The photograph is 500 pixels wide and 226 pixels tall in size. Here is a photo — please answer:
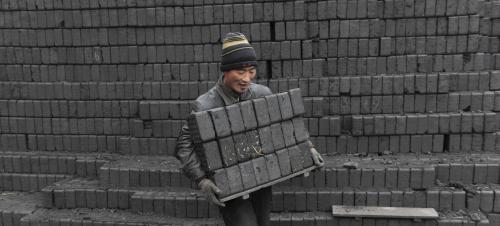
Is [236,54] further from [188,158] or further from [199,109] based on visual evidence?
[188,158]

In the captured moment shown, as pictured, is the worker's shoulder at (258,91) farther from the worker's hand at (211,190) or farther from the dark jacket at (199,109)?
the worker's hand at (211,190)

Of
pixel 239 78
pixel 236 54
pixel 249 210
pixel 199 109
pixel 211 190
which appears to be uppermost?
pixel 236 54

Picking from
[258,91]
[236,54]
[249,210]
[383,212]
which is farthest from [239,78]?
[383,212]

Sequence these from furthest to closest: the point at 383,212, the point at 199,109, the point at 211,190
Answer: the point at 383,212
the point at 199,109
the point at 211,190

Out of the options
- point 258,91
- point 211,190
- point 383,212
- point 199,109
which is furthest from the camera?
point 383,212

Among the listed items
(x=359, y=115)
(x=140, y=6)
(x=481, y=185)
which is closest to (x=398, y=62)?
(x=359, y=115)

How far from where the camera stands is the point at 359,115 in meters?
4.96

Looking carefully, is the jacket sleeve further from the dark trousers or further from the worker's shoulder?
the worker's shoulder

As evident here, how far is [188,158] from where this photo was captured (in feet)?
9.70

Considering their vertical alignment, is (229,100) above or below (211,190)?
above

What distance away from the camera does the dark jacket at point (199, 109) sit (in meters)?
2.93

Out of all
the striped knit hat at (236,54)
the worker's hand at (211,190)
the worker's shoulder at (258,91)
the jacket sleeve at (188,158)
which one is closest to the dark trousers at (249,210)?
the worker's hand at (211,190)

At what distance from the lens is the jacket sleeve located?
2914mm

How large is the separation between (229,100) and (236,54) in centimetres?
38
